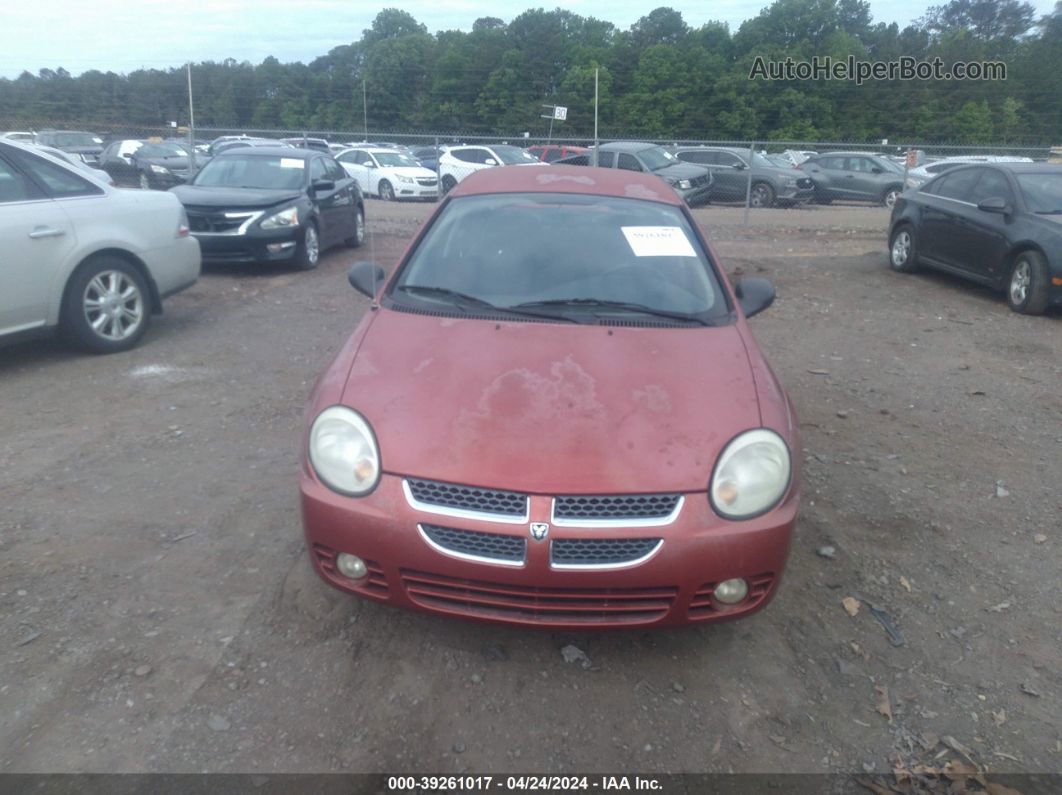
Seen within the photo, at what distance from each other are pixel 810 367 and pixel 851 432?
1.61 metres

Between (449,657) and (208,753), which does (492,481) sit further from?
(208,753)

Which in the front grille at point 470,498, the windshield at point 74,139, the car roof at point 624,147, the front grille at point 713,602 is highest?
the windshield at point 74,139


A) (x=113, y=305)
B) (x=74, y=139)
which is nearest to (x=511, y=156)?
(x=74, y=139)

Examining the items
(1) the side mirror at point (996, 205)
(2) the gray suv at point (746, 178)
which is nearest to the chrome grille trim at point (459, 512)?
(1) the side mirror at point (996, 205)

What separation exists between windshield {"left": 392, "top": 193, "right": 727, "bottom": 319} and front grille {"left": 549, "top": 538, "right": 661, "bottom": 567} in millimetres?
1315

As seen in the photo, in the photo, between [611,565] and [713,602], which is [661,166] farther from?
[611,565]

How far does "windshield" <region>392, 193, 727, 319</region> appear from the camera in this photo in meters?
4.13

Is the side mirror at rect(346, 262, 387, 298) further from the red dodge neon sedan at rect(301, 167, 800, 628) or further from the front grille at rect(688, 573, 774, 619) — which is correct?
the front grille at rect(688, 573, 774, 619)

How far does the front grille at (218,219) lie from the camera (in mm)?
10273

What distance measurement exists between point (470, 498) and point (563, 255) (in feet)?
5.60

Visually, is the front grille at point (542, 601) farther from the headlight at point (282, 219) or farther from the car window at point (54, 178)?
the headlight at point (282, 219)

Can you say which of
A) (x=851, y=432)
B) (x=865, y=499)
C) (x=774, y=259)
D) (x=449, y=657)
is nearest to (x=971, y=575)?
(x=865, y=499)

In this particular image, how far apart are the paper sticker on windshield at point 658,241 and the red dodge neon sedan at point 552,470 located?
0.62m

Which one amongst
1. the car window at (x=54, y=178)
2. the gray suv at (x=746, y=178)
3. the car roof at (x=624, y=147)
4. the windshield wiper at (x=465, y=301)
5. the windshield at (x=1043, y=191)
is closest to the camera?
the windshield wiper at (x=465, y=301)
